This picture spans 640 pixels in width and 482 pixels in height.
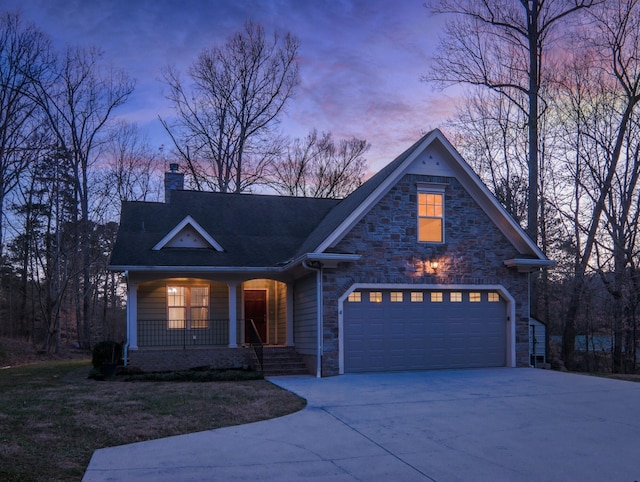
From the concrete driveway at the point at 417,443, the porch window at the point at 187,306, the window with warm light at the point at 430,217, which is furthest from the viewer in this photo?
the porch window at the point at 187,306

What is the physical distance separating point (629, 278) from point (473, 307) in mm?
9429

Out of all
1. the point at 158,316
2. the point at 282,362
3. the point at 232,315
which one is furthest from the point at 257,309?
the point at 282,362

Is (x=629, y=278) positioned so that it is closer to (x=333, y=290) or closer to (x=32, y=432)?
(x=333, y=290)

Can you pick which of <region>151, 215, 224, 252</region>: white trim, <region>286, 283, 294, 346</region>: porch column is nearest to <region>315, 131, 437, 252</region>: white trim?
<region>286, 283, 294, 346</region>: porch column

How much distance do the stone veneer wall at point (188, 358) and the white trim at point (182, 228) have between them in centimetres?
292

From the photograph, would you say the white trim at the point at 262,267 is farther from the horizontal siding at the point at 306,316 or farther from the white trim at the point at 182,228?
the white trim at the point at 182,228

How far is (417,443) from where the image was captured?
24.0ft

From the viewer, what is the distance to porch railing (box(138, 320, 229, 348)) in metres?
17.2

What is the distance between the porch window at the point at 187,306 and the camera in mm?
17594

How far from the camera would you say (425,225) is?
52.1 feet

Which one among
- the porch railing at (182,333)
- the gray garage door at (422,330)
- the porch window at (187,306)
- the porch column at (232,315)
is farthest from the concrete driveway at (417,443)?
the porch window at (187,306)

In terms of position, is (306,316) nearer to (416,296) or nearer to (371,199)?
(416,296)

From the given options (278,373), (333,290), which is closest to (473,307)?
(333,290)

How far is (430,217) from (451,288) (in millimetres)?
2009
